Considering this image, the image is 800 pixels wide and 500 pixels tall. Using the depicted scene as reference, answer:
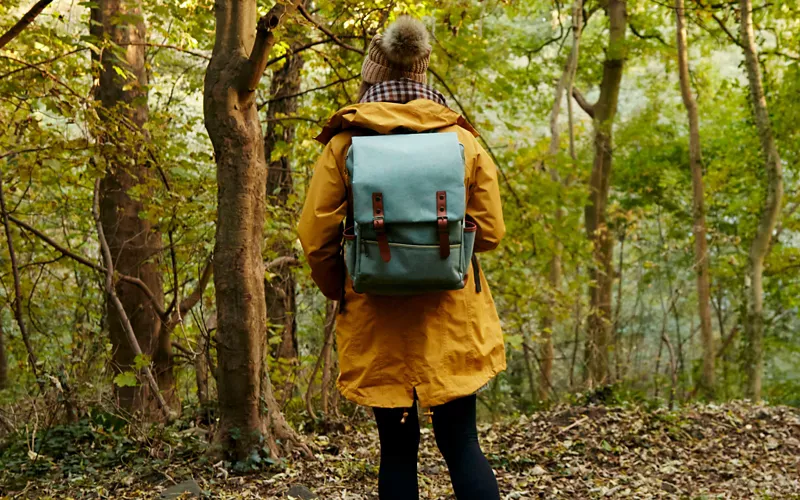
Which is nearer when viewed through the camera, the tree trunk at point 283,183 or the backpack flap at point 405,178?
the backpack flap at point 405,178

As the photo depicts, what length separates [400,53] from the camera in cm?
264

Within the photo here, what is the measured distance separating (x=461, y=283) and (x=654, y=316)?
1949 centimetres

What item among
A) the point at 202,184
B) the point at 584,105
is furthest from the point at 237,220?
the point at 584,105

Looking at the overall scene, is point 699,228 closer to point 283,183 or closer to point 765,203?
point 765,203

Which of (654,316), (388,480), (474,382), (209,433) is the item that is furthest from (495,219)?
(654,316)

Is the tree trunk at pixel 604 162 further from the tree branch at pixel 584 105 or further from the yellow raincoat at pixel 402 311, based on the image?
the yellow raincoat at pixel 402 311

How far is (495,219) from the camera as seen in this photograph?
257cm

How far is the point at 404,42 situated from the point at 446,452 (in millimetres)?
1431

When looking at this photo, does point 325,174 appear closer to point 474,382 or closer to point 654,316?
point 474,382

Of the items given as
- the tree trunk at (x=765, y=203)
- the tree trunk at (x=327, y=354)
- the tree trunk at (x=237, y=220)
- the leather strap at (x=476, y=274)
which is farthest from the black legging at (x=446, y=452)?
Answer: the tree trunk at (x=765, y=203)

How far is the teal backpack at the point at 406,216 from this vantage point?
232cm

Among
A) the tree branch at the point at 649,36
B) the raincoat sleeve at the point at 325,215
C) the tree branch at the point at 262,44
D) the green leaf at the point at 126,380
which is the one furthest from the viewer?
the tree branch at the point at 649,36

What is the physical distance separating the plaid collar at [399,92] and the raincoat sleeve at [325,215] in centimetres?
27

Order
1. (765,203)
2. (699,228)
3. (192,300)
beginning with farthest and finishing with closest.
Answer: (699,228) → (765,203) → (192,300)
